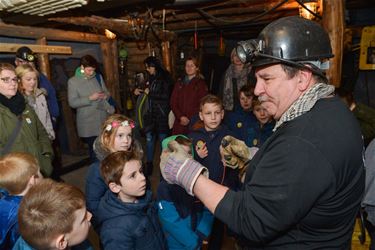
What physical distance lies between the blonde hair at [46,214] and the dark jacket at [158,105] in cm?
434

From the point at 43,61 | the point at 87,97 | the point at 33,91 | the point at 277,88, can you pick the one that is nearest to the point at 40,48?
the point at 43,61

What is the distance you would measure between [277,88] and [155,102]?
471 cm

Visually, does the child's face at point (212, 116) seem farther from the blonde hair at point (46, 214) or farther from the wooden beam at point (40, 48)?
the wooden beam at point (40, 48)

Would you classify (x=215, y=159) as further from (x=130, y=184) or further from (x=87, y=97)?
(x=87, y=97)

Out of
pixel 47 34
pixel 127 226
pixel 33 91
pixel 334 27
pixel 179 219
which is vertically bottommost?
pixel 179 219

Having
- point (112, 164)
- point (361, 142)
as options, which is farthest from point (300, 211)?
point (112, 164)

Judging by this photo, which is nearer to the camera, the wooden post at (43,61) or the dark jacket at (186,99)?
the dark jacket at (186,99)

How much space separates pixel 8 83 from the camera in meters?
3.65

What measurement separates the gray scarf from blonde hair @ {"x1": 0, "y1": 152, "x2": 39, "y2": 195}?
2115 millimetres

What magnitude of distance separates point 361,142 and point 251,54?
0.73 metres

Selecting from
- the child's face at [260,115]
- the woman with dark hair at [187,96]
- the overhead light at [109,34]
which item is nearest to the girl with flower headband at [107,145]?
the child's face at [260,115]

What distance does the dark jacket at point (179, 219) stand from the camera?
2.76m

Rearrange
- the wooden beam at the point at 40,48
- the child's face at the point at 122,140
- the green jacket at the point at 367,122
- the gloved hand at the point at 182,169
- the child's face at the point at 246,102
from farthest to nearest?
the wooden beam at the point at 40,48 → the child's face at the point at 246,102 → the green jacket at the point at 367,122 → the child's face at the point at 122,140 → the gloved hand at the point at 182,169

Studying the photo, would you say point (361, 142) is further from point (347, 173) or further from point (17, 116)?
point (17, 116)
